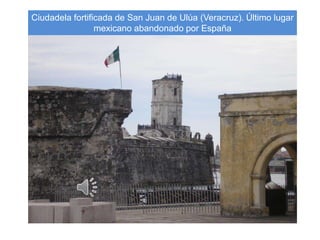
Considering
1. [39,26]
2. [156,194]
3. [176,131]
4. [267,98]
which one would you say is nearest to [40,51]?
[39,26]

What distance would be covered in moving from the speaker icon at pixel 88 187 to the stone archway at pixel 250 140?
346 centimetres

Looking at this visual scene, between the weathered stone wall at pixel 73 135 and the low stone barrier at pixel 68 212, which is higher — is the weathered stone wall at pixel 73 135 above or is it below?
above

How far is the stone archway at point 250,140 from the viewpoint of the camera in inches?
698

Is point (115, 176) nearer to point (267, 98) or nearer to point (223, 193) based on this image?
point (223, 193)

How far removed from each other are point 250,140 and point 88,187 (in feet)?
15.5

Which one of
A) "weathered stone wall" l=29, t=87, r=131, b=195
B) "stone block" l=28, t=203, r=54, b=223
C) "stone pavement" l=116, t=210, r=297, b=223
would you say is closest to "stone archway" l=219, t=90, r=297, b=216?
"stone pavement" l=116, t=210, r=297, b=223

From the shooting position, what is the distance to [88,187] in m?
20.3

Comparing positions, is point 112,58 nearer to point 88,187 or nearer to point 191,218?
point 88,187

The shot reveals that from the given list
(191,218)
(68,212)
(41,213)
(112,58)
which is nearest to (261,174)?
(191,218)

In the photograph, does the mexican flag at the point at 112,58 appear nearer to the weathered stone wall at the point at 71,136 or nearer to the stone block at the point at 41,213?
the weathered stone wall at the point at 71,136

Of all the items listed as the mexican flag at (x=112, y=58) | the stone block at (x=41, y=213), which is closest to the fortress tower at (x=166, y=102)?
the mexican flag at (x=112, y=58)

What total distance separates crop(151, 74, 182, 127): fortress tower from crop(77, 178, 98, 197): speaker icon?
170ft

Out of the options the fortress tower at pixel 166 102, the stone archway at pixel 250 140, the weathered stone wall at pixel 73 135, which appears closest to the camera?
the stone archway at pixel 250 140

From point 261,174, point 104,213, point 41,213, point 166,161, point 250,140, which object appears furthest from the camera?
point 166,161
